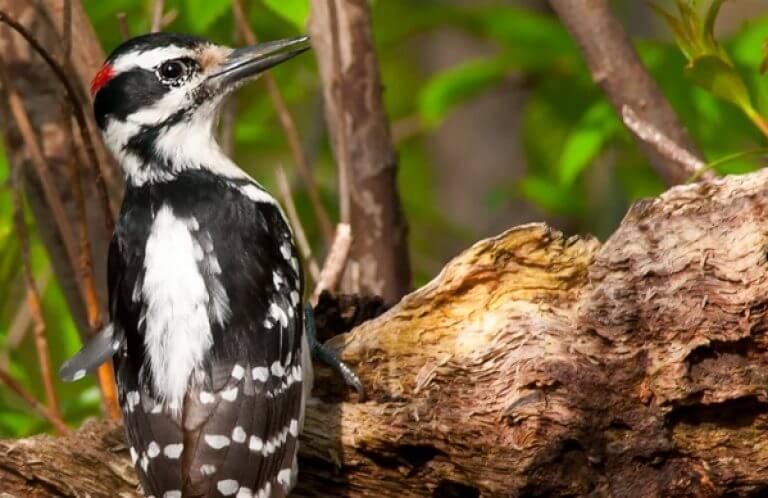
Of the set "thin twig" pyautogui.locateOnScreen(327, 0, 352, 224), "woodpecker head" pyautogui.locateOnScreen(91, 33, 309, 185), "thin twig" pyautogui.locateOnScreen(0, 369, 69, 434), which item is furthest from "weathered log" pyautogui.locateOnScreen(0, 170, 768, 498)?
"woodpecker head" pyautogui.locateOnScreen(91, 33, 309, 185)

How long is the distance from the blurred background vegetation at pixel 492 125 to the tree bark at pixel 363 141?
0.98 ft

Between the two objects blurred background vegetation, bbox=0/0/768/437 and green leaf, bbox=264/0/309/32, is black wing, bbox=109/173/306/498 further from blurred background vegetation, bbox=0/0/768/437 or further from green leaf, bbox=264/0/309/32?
blurred background vegetation, bbox=0/0/768/437

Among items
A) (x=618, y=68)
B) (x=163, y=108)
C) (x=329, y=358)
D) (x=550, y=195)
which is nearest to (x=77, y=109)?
(x=163, y=108)

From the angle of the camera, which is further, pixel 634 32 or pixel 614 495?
pixel 634 32

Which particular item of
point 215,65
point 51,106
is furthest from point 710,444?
point 51,106

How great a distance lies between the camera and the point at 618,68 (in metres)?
3.81

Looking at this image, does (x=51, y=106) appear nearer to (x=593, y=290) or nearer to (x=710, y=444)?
(x=593, y=290)

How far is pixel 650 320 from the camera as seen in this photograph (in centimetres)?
292

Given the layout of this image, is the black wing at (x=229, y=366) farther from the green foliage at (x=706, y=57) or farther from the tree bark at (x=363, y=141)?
the green foliage at (x=706, y=57)

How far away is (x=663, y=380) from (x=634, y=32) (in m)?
3.98

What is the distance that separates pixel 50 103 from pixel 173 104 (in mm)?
421

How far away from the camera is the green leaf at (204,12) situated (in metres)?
3.81

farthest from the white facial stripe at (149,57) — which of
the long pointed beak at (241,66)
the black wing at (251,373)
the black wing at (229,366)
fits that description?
the black wing at (251,373)

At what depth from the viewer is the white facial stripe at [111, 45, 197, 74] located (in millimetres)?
3717
